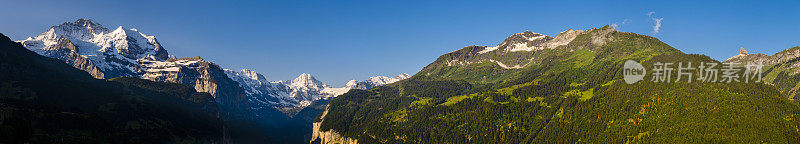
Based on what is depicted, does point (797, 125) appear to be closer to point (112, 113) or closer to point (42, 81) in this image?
point (112, 113)

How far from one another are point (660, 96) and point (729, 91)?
102 ft

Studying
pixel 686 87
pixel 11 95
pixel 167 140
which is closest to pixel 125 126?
pixel 167 140

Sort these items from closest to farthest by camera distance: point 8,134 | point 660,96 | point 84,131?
point 8,134
point 84,131
point 660,96

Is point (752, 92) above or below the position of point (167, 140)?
above

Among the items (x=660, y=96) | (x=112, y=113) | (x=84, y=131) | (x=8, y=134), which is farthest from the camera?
(x=660, y=96)

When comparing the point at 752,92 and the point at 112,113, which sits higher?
the point at 752,92

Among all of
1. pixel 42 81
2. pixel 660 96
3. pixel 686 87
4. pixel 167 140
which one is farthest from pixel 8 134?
pixel 686 87

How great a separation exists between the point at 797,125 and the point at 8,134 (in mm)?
274828

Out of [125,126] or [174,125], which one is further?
[174,125]

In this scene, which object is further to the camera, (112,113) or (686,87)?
(686,87)

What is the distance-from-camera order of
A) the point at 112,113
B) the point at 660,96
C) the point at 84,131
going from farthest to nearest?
the point at 660,96, the point at 112,113, the point at 84,131

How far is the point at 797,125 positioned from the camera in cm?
15988

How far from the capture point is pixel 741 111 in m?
167

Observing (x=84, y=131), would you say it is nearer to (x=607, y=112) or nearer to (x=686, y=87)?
(x=607, y=112)
